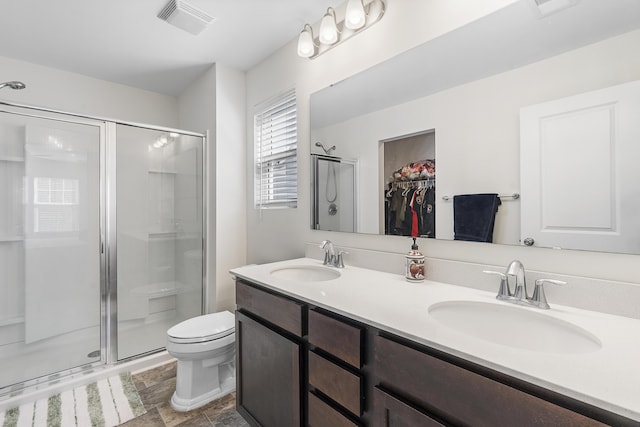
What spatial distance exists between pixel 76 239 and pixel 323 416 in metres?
2.23

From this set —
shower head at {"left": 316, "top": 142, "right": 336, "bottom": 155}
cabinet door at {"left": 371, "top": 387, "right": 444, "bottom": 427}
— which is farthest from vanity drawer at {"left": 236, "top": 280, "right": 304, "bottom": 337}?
shower head at {"left": 316, "top": 142, "right": 336, "bottom": 155}

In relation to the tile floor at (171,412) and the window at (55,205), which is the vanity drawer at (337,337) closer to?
the tile floor at (171,412)

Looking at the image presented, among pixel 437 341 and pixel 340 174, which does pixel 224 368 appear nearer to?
pixel 340 174

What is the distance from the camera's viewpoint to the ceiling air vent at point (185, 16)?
5.62 ft

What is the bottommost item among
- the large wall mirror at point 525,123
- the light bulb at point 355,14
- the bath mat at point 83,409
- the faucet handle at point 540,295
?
the bath mat at point 83,409

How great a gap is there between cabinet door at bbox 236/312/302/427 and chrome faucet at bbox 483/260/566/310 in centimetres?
77

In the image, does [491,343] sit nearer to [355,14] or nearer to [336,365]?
[336,365]

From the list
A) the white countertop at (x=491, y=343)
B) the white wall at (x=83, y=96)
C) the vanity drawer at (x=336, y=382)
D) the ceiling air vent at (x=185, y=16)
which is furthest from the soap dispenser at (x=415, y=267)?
the white wall at (x=83, y=96)

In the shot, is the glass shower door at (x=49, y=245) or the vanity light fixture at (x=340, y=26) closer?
the vanity light fixture at (x=340, y=26)

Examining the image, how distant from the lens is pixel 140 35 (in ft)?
6.73

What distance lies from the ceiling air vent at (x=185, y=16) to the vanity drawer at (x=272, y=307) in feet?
5.16

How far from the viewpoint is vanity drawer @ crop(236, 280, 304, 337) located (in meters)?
1.18

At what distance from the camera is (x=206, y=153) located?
257 centimetres

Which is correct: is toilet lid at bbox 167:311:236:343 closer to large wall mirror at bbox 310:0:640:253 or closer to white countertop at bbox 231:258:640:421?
white countertop at bbox 231:258:640:421
